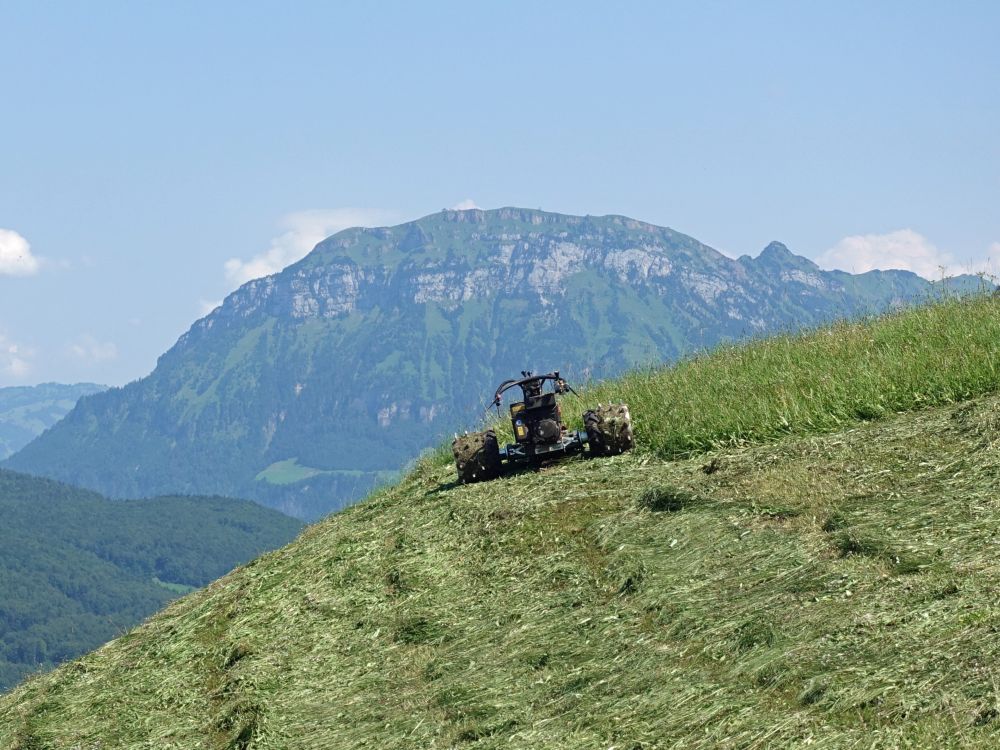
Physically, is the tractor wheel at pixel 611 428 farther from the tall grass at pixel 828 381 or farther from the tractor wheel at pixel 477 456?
the tractor wheel at pixel 477 456

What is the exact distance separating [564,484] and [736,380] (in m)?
3.94

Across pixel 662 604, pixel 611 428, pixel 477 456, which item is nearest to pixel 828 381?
pixel 611 428

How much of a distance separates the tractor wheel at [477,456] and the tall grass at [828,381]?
2.20 m

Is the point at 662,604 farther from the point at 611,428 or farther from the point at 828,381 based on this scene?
the point at 828,381

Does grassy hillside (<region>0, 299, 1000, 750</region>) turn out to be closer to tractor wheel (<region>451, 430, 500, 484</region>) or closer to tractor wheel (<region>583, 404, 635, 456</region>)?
tractor wheel (<region>583, 404, 635, 456</region>)

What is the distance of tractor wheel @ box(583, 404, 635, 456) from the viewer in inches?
674

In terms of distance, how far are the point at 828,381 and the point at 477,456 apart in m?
5.21

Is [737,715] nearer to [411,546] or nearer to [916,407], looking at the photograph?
[411,546]

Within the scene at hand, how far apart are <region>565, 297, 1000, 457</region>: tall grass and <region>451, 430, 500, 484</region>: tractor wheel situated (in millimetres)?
2202

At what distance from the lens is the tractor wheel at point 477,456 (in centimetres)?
1800

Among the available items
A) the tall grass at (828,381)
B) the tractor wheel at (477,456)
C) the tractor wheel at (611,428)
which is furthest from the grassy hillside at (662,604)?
the tractor wheel at (477,456)

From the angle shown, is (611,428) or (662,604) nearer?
(662,604)

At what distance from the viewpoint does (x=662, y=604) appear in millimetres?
10609

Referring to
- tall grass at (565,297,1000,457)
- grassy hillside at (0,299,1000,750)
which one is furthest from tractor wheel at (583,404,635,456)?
grassy hillside at (0,299,1000,750)
